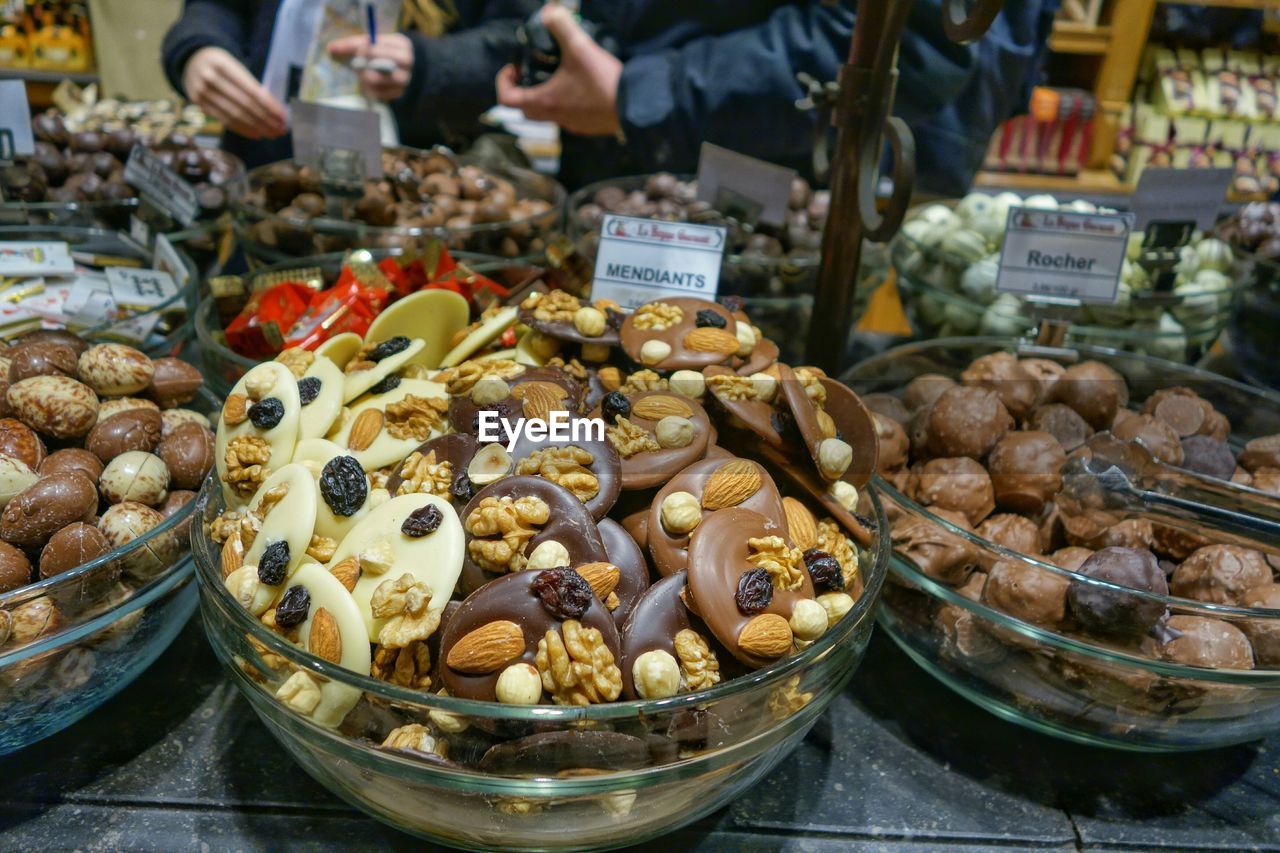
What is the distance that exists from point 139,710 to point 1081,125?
10.2 ft

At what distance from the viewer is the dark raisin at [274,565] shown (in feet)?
2.43

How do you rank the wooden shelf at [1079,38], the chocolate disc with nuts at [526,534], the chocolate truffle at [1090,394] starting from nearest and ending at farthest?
1. the chocolate disc with nuts at [526,534]
2. the chocolate truffle at [1090,394]
3. the wooden shelf at [1079,38]

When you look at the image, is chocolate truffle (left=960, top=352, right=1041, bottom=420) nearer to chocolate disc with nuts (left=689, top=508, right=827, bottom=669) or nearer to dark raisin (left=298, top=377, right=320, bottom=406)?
chocolate disc with nuts (left=689, top=508, right=827, bottom=669)

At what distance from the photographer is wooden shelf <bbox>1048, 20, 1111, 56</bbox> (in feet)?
9.20

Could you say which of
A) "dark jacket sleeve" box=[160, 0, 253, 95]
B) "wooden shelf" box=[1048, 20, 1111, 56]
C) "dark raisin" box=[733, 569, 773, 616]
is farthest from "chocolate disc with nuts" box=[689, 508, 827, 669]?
"wooden shelf" box=[1048, 20, 1111, 56]

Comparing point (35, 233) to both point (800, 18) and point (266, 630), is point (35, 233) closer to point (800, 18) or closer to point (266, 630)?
point (266, 630)

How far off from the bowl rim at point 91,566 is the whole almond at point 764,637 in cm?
53

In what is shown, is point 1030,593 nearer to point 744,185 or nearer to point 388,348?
point 388,348

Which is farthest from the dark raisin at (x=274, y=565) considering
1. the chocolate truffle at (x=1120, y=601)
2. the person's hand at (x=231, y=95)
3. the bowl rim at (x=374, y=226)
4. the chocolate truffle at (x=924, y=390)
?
the person's hand at (x=231, y=95)

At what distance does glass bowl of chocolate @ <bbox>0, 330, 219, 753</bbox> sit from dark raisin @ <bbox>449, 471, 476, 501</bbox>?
0.29 meters

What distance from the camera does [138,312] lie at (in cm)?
134

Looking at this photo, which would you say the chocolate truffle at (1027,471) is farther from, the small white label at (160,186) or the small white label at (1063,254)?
the small white label at (160,186)

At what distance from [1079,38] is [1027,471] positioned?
7.68 feet

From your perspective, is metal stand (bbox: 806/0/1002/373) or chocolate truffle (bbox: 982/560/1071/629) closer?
chocolate truffle (bbox: 982/560/1071/629)
